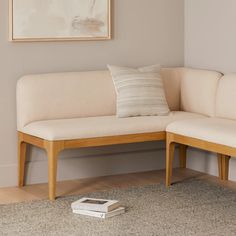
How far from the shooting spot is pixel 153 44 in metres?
5.66

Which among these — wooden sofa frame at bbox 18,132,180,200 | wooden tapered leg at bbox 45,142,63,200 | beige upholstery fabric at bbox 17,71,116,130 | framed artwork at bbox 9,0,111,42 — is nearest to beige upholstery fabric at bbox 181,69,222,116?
wooden sofa frame at bbox 18,132,180,200

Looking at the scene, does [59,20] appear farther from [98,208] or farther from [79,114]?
[98,208]

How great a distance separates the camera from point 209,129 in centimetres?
457

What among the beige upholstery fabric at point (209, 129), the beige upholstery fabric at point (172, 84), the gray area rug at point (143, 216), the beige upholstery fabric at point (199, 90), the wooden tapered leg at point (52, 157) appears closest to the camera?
the gray area rug at point (143, 216)

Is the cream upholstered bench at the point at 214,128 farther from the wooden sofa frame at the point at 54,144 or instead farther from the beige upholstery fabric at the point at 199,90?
the wooden sofa frame at the point at 54,144

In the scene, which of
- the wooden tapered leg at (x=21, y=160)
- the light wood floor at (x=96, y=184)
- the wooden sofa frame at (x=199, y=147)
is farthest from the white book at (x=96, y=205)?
the wooden tapered leg at (x=21, y=160)

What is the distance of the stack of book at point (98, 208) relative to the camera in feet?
14.0

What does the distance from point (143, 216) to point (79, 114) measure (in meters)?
1.16

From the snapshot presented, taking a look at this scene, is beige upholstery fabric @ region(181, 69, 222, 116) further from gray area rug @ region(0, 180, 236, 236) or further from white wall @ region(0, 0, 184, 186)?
gray area rug @ region(0, 180, 236, 236)

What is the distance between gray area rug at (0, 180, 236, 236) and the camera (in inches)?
157

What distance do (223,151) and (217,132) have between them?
130 mm

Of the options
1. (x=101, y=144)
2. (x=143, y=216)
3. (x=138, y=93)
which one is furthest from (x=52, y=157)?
(x=138, y=93)

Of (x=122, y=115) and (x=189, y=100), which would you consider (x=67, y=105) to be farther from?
(x=189, y=100)

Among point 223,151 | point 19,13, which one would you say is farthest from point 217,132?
point 19,13
